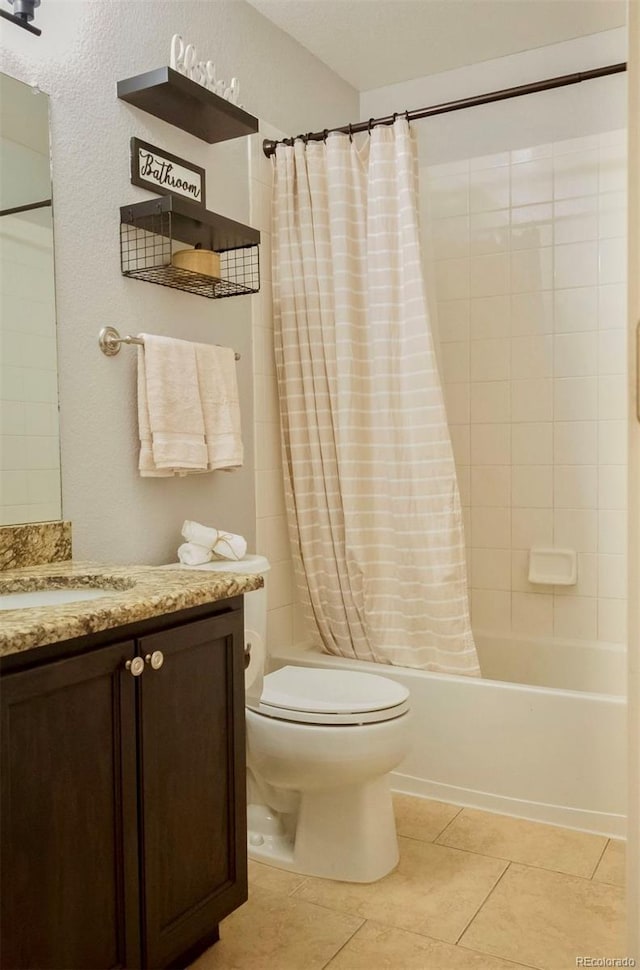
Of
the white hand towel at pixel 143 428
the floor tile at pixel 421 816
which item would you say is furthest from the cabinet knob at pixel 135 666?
the floor tile at pixel 421 816

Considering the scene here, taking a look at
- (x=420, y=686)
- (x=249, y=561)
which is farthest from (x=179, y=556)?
(x=420, y=686)

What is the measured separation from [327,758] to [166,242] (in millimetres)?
1464

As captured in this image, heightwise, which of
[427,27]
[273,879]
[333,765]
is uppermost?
[427,27]

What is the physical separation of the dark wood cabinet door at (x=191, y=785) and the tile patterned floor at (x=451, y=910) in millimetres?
177

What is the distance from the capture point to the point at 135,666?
1.44 meters

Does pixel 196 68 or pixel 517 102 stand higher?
pixel 517 102

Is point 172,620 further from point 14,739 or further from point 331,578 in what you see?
point 331,578

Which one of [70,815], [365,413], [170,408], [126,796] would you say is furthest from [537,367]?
[70,815]

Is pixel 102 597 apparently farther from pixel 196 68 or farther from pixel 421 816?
pixel 196 68

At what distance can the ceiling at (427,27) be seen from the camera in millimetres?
2760

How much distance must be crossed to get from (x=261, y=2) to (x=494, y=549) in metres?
2.13

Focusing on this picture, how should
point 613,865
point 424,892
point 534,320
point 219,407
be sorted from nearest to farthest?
point 424,892 → point 613,865 → point 219,407 → point 534,320

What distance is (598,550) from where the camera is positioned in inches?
119

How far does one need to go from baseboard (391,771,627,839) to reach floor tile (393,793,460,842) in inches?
1.0
